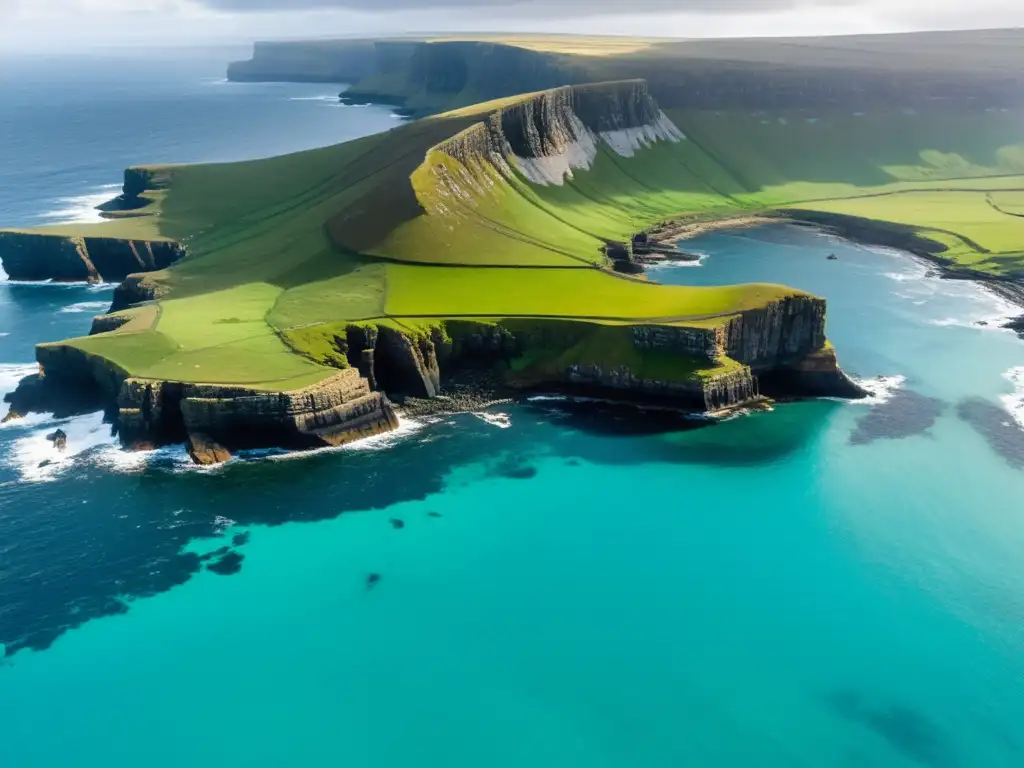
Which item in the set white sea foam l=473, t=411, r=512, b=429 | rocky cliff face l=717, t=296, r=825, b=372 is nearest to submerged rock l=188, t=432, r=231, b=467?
white sea foam l=473, t=411, r=512, b=429

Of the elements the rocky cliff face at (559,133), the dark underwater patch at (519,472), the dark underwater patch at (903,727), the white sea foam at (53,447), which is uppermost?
the rocky cliff face at (559,133)

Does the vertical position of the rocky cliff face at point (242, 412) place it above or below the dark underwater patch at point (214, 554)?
above

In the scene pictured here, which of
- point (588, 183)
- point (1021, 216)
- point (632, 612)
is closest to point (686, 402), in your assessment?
point (632, 612)

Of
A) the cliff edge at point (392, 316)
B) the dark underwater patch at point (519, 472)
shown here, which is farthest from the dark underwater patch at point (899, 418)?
the dark underwater patch at point (519, 472)

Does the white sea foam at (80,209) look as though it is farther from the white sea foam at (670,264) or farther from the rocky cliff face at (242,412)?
the white sea foam at (670,264)

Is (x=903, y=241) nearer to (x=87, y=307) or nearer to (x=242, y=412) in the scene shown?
(x=242, y=412)
